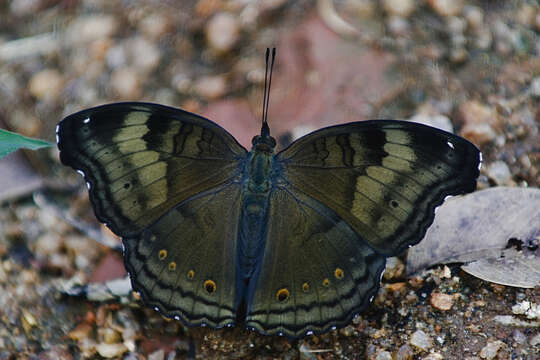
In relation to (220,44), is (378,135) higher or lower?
lower

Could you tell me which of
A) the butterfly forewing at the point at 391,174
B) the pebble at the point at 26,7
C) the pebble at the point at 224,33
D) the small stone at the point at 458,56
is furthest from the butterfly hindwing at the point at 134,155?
the pebble at the point at 26,7

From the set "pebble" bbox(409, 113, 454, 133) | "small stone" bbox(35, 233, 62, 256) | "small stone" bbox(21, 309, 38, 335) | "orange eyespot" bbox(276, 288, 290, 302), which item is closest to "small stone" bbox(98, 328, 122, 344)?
"small stone" bbox(21, 309, 38, 335)

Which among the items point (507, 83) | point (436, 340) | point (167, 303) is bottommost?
point (436, 340)

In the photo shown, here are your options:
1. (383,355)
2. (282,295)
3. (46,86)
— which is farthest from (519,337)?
(46,86)

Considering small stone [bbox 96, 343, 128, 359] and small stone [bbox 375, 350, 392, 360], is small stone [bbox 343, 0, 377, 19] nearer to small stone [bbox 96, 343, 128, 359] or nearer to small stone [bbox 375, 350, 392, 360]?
small stone [bbox 375, 350, 392, 360]

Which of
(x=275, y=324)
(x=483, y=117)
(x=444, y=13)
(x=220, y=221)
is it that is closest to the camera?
(x=275, y=324)

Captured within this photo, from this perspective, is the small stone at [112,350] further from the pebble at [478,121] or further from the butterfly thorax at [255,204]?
the pebble at [478,121]

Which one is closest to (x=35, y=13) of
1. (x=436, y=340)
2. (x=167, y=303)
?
(x=167, y=303)

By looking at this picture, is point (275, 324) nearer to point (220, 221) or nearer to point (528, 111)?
point (220, 221)
